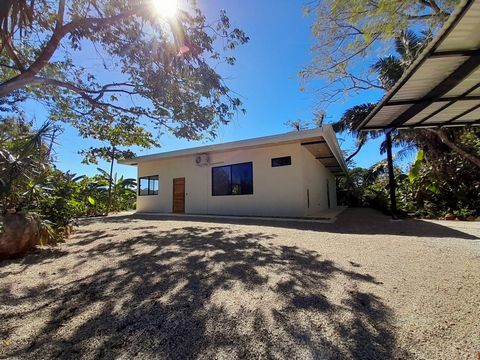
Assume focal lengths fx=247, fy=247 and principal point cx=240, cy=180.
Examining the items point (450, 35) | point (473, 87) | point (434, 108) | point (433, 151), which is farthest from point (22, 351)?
point (433, 151)

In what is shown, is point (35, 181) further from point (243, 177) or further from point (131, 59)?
point (243, 177)

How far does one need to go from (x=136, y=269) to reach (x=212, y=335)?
2.05 m

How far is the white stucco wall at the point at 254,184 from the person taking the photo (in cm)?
1011

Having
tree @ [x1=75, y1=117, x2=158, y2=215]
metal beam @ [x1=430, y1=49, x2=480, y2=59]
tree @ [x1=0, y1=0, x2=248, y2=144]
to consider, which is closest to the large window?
tree @ [x1=75, y1=117, x2=158, y2=215]

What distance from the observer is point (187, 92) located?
6555 mm

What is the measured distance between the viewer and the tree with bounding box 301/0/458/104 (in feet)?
20.6

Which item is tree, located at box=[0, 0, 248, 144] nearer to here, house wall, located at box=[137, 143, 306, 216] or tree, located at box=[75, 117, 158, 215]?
tree, located at box=[75, 117, 158, 215]

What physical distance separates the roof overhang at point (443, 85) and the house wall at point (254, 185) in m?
3.68

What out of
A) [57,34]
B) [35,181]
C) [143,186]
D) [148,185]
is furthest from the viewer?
[143,186]

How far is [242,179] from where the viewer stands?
37.0ft

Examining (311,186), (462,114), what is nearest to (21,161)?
(462,114)

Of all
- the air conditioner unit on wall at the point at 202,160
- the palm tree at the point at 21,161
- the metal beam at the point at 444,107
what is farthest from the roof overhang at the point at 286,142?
the palm tree at the point at 21,161

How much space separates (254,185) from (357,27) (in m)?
6.60

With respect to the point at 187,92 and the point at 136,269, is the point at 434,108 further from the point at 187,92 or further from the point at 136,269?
the point at 136,269
